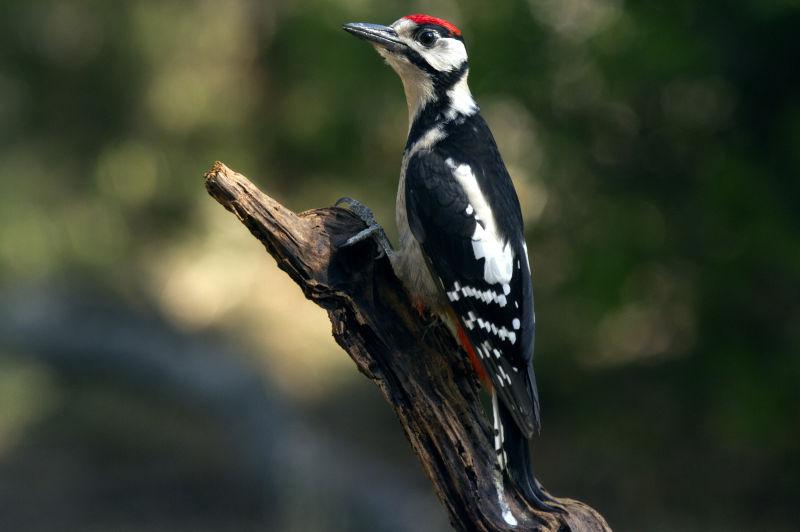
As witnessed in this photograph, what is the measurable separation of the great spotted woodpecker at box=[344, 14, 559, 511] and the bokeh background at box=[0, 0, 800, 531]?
1.98 meters

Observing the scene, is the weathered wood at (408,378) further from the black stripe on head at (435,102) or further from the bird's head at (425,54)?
the bird's head at (425,54)

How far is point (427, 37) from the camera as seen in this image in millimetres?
2811

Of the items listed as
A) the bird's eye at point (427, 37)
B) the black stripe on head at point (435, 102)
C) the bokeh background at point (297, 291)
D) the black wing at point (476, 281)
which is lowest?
the black wing at point (476, 281)

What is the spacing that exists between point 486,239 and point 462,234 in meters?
0.07

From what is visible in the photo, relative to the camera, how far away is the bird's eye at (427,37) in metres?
2.80

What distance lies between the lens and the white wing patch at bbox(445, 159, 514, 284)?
2.60 m

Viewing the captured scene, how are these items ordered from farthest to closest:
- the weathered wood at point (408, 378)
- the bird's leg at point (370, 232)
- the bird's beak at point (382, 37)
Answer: the bird's beak at point (382, 37) → the bird's leg at point (370, 232) → the weathered wood at point (408, 378)

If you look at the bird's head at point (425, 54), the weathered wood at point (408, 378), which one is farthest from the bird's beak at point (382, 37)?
the weathered wood at point (408, 378)

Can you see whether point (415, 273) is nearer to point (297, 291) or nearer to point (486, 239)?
point (486, 239)

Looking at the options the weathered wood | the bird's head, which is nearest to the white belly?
the weathered wood

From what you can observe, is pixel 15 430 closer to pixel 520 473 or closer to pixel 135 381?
pixel 135 381

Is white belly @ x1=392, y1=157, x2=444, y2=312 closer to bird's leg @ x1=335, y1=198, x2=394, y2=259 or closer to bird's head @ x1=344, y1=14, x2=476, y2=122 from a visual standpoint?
bird's leg @ x1=335, y1=198, x2=394, y2=259

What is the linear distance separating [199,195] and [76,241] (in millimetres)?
833

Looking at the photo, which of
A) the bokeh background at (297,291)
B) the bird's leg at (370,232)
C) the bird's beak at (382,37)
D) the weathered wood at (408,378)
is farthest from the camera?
the bokeh background at (297,291)
